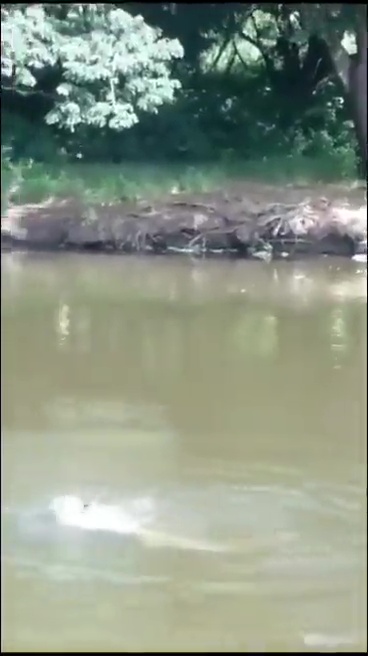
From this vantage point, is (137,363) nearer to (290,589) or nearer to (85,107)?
(85,107)

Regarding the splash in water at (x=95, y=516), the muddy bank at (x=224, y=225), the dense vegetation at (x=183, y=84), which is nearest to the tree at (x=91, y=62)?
the dense vegetation at (x=183, y=84)

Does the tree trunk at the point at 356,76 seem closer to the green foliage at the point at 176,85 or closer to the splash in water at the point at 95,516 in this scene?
the green foliage at the point at 176,85

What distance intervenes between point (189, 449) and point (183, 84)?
0.79 m

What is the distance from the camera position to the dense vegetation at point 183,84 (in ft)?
5.98

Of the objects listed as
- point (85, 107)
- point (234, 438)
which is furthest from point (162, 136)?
point (234, 438)

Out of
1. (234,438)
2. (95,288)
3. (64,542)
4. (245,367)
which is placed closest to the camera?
(64,542)

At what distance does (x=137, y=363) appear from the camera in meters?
2.03

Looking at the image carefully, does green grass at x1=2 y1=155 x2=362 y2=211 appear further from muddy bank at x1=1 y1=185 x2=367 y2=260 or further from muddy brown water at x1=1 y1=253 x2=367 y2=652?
muddy brown water at x1=1 y1=253 x2=367 y2=652

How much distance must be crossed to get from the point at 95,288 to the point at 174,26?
655mm

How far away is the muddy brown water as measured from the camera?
131 cm

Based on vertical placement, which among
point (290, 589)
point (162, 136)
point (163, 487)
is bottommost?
point (290, 589)

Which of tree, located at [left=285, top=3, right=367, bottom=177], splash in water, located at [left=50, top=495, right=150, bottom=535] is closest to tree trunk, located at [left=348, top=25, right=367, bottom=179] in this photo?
tree, located at [left=285, top=3, right=367, bottom=177]

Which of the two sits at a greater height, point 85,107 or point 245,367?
point 85,107

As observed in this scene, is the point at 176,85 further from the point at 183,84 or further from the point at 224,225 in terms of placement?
the point at 224,225
